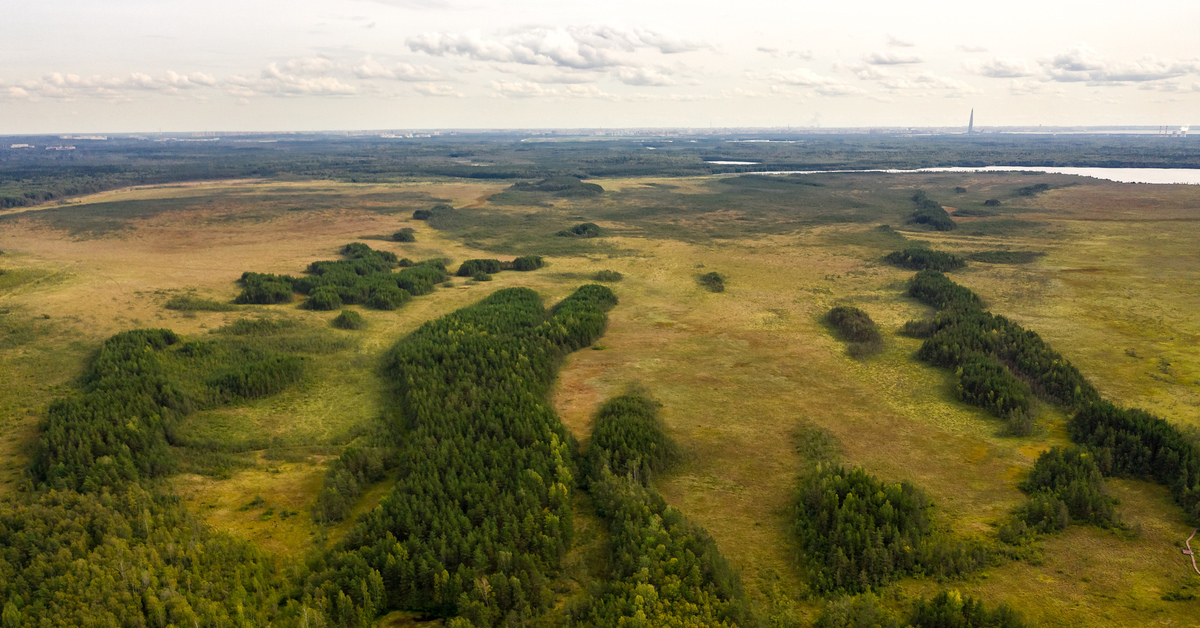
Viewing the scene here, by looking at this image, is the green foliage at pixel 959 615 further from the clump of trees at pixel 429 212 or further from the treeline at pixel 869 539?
the clump of trees at pixel 429 212

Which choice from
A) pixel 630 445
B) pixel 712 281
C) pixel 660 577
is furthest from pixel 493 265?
pixel 660 577

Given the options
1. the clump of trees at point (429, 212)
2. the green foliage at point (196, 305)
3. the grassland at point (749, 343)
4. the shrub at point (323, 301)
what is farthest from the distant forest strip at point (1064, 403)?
the clump of trees at point (429, 212)

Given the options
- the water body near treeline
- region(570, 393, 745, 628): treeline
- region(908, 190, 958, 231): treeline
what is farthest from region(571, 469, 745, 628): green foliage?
the water body near treeline

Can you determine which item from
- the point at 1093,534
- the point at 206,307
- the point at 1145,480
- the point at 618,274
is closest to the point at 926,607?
the point at 1093,534

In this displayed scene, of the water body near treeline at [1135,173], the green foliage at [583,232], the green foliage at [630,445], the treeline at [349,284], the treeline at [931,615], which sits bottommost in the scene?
the treeline at [931,615]

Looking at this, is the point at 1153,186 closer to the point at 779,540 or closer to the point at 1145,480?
the point at 1145,480

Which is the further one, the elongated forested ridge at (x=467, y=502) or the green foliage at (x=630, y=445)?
the green foliage at (x=630, y=445)
